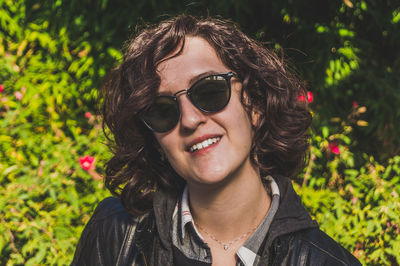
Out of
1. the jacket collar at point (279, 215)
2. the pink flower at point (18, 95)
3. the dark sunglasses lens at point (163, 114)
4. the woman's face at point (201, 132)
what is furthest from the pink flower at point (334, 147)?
the pink flower at point (18, 95)

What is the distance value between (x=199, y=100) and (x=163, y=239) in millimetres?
587

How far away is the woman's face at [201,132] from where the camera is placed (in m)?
1.41

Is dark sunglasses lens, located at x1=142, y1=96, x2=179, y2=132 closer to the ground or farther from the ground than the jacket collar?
farther from the ground

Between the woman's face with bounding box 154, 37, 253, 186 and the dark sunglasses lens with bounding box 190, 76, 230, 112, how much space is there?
3 cm

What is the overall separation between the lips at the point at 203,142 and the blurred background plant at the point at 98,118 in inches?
55.0

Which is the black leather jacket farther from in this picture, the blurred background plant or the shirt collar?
the blurred background plant

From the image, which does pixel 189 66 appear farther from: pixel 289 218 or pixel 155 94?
pixel 289 218

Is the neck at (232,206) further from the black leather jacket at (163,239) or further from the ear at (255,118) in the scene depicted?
the ear at (255,118)

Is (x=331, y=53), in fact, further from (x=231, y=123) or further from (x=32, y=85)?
(x=32, y=85)

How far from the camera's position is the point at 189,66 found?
4.76 feet

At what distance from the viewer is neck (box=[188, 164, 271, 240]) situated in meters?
1.51

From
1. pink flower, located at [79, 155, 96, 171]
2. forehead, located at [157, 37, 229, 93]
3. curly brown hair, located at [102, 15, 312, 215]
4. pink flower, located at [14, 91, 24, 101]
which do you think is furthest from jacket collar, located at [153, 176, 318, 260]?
pink flower, located at [14, 91, 24, 101]

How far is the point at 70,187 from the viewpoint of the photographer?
8.96 feet

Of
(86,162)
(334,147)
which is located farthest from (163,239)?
(334,147)
